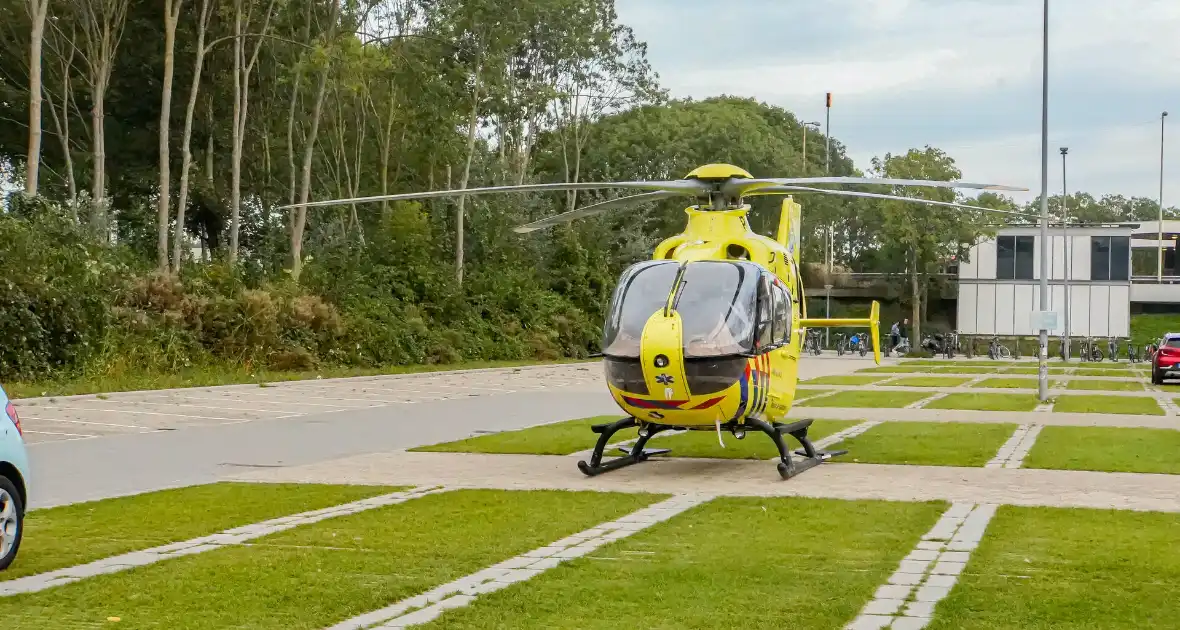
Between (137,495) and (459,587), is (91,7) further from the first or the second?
(459,587)

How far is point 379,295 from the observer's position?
136 ft

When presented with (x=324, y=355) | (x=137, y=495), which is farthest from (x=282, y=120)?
(x=137, y=495)

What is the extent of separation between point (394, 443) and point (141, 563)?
9.40 meters

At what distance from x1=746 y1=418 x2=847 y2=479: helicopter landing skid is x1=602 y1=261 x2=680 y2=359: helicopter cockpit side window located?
5.34 ft

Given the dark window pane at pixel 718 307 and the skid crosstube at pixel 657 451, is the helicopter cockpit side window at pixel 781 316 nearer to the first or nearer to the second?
the dark window pane at pixel 718 307

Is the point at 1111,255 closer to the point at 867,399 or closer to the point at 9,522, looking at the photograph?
the point at 867,399

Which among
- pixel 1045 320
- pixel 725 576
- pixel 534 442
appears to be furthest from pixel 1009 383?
pixel 725 576

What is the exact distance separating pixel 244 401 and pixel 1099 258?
59.4 meters

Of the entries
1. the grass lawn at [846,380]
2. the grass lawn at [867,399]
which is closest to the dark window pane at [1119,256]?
the grass lawn at [846,380]

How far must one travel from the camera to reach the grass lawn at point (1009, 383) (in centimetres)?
3519

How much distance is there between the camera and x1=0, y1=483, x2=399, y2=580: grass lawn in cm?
917

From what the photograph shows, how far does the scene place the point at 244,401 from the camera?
83.4 feet

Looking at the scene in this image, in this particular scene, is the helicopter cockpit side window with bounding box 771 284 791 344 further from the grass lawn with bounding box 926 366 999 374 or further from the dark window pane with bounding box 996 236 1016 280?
the dark window pane with bounding box 996 236 1016 280

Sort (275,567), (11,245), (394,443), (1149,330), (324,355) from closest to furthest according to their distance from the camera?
(275,567), (394,443), (11,245), (324,355), (1149,330)
